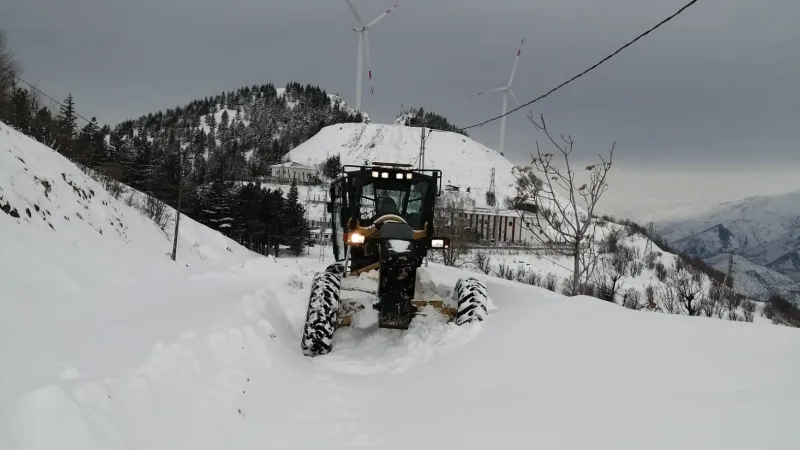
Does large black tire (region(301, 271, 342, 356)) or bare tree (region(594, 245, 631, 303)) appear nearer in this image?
large black tire (region(301, 271, 342, 356))

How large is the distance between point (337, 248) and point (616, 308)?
5773mm

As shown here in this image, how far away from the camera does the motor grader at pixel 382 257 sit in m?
6.81

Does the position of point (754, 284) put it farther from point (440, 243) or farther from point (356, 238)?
point (356, 238)

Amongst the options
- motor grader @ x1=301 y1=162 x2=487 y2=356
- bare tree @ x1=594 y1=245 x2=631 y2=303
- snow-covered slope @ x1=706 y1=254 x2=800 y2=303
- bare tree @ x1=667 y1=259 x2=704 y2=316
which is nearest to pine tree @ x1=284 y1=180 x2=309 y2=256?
bare tree @ x1=594 y1=245 x2=631 y2=303

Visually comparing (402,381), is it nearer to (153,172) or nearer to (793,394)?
(793,394)

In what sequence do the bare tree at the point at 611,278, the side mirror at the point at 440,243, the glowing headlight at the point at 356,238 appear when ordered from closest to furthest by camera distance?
1. the glowing headlight at the point at 356,238
2. the side mirror at the point at 440,243
3. the bare tree at the point at 611,278

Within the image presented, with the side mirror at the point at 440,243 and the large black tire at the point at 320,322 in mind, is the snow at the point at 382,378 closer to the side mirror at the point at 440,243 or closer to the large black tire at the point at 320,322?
the large black tire at the point at 320,322

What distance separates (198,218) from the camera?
5997 cm

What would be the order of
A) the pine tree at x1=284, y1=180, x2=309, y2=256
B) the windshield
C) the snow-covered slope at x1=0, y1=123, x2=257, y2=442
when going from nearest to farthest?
the snow-covered slope at x1=0, y1=123, x2=257, y2=442
the windshield
the pine tree at x1=284, y1=180, x2=309, y2=256

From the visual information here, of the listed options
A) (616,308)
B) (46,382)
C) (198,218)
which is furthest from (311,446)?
(198,218)

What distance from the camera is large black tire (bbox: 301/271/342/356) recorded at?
6770mm

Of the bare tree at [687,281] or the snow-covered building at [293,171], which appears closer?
the bare tree at [687,281]

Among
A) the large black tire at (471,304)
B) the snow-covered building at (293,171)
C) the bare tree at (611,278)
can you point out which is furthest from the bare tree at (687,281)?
the snow-covered building at (293,171)

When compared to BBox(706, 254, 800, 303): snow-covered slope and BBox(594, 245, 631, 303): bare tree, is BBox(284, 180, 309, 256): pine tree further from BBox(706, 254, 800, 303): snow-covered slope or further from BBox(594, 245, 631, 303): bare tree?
BBox(706, 254, 800, 303): snow-covered slope
